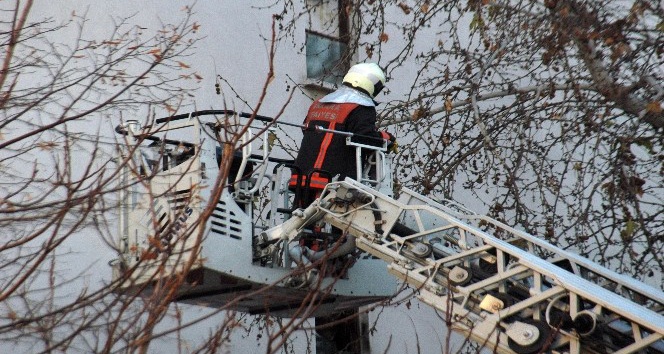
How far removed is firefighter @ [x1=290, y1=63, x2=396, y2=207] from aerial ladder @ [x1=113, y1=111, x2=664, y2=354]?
0.15 meters

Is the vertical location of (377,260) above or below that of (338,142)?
below

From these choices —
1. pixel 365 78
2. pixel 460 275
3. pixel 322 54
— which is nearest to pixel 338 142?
pixel 365 78

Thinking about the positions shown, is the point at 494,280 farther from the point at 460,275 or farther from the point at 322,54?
the point at 322,54

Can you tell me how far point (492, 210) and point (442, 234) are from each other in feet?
9.08

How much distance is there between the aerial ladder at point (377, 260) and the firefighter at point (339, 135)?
0.49 feet

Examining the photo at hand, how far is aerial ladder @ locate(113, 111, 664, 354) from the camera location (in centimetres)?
773

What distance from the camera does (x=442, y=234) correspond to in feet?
29.6

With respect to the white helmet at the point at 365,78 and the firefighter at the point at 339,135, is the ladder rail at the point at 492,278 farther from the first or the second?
the white helmet at the point at 365,78

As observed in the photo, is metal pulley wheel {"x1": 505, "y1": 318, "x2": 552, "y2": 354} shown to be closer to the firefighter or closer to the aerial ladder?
the aerial ladder

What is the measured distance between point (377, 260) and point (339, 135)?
1.16 metres

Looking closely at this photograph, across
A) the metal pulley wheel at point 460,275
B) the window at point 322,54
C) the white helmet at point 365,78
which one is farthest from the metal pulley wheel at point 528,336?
the window at point 322,54

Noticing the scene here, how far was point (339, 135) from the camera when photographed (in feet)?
32.2

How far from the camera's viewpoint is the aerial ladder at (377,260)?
773 cm

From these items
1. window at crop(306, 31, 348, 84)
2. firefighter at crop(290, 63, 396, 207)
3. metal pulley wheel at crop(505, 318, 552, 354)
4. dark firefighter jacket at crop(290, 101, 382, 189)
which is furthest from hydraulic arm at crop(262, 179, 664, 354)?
window at crop(306, 31, 348, 84)
